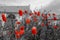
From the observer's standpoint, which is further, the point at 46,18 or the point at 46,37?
the point at 46,18

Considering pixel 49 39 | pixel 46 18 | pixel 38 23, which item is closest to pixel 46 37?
pixel 49 39

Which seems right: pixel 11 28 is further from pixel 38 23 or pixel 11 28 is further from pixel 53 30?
pixel 53 30

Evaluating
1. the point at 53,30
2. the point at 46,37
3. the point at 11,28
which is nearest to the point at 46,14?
the point at 53,30

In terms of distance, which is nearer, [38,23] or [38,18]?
[38,23]

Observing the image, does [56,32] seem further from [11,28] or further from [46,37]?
[11,28]

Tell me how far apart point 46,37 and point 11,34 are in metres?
0.56

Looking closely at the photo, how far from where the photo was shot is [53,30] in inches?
121

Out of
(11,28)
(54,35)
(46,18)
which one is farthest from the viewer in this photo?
(46,18)

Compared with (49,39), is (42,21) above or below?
above

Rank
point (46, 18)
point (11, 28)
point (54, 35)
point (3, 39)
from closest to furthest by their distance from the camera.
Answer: point (3, 39) < point (11, 28) < point (54, 35) < point (46, 18)

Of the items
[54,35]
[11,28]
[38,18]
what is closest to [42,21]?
[38,18]

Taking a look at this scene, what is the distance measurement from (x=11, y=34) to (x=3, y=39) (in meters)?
0.13

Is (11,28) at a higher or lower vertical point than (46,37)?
higher

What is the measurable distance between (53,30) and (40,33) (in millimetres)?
474
